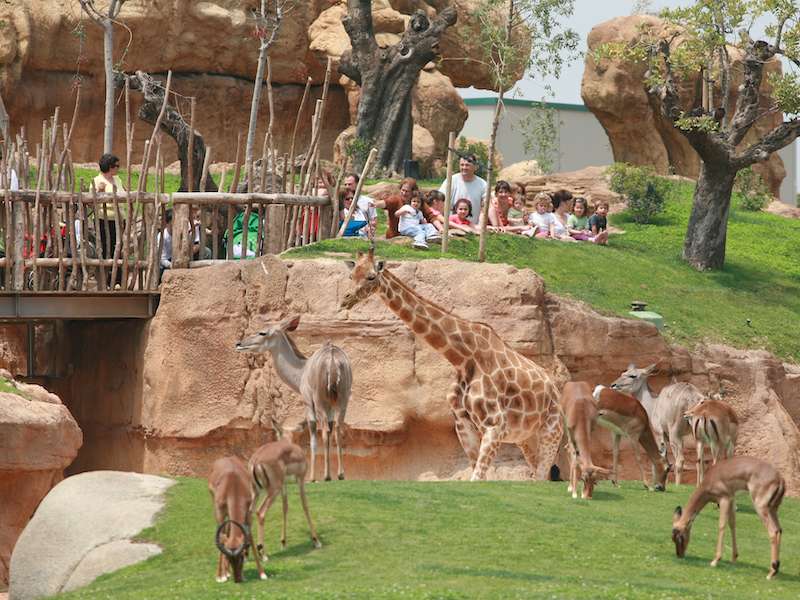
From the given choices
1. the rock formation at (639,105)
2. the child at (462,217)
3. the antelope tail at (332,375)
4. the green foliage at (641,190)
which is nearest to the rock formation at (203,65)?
the rock formation at (639,105)

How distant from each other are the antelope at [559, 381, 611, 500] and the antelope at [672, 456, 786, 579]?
4.48 feet

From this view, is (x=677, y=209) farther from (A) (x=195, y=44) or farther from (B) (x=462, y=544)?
(B) (x=462, y=544)

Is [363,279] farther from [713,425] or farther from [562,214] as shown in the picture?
[562,214]

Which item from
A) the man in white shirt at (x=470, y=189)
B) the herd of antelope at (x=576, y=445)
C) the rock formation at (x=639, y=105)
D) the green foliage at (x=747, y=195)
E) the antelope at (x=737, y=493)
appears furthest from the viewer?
the rock formation at (x=639, y=105)

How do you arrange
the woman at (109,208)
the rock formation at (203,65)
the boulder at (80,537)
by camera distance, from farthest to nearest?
the rock formation at (203,65)
the woman at (109,208)
the boulder at (80,537)

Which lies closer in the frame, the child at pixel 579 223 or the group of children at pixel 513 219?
the group of children at pixel 513 219

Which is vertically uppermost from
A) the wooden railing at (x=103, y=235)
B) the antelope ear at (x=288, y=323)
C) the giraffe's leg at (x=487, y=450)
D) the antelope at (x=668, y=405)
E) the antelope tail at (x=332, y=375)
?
the wooden railing at (x=103, y=235)

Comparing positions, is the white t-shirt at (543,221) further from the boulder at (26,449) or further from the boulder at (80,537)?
the boulder at (80,537)

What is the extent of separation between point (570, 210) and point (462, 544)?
41.4 feet

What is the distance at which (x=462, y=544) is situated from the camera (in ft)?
22.1

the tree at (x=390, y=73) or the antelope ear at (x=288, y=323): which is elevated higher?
the tree at (x=390, y=73)

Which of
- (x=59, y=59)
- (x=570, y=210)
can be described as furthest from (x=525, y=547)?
(x=59, y=59)

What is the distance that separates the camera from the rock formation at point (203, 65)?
2344 centimetres

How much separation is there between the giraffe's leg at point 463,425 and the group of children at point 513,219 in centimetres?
406
